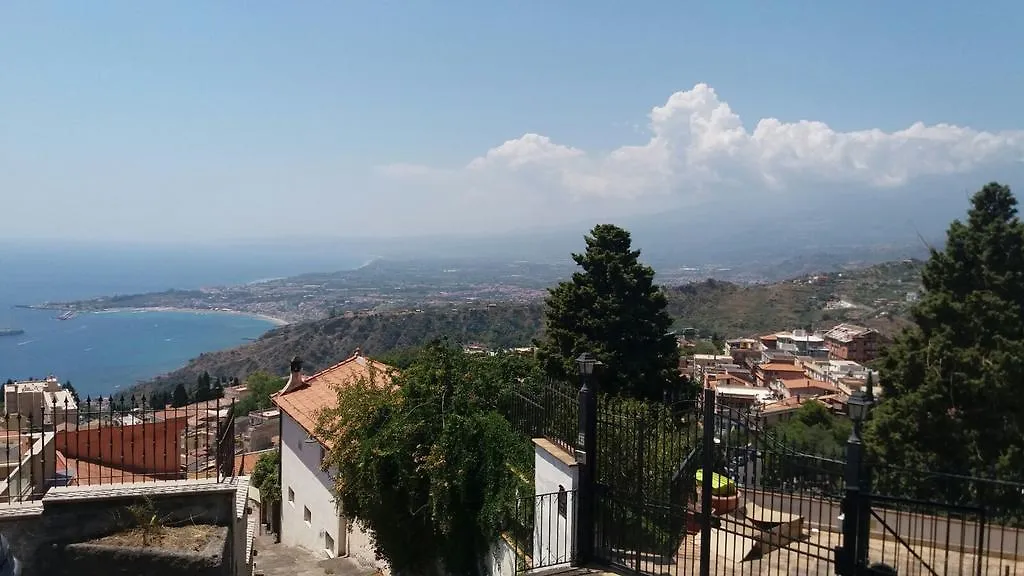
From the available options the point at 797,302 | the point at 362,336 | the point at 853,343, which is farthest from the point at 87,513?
the point at 797,302

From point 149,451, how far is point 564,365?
9449mm

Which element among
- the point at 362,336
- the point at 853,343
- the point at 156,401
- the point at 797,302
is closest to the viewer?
the point at 156,401

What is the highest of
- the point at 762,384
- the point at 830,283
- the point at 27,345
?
the point at 830,283

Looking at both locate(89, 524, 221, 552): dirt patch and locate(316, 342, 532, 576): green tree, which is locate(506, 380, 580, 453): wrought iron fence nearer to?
locate(316, 342, 532, 576): green tree

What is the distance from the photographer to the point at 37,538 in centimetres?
650

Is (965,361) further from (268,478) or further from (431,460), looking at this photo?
(268,478)

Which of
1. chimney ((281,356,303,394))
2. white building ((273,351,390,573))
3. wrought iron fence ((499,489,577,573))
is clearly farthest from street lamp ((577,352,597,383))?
chimney ((281,356,303,394))

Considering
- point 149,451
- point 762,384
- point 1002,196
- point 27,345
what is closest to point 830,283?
point 762,384

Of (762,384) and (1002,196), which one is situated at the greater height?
(1002,196)

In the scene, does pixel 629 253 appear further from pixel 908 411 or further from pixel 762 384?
pixel 762 384

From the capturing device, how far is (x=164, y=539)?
677 cm

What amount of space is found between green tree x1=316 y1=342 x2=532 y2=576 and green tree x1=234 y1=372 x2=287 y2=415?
A: 3548 cm

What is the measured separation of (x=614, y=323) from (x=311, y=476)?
829 cm

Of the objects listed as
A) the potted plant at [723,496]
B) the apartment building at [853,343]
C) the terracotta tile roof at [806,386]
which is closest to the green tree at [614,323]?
the potted plant at [723,496]
